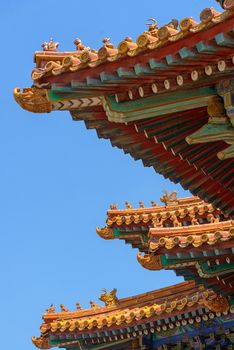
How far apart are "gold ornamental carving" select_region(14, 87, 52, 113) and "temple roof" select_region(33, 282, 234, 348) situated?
665cm

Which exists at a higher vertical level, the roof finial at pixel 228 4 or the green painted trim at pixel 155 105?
the green painted trim at pixel 155 105

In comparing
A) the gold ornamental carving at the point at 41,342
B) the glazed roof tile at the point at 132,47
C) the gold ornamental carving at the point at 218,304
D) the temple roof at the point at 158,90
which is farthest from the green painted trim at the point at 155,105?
the gold ornamental carving at the point at 41,342

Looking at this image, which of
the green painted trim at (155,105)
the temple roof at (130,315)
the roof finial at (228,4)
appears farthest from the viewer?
the temple roof at (130,315)

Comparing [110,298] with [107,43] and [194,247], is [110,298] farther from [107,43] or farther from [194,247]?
[107,43]

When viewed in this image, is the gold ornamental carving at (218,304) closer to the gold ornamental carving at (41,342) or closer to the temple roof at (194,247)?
the temple roof at (194,247)

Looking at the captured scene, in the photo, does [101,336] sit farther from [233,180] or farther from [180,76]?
[180,76]

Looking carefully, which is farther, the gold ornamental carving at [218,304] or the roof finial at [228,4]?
the gold ornamental carving at [218,304]

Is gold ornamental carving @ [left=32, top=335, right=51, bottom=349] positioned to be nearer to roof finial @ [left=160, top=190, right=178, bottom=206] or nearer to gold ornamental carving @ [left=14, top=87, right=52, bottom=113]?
roof finial @ [left=160, top=190, right=178, bottom=206]

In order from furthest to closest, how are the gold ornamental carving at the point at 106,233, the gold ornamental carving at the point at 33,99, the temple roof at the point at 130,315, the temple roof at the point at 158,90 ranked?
the gold ornamental carving at the point at 106,233
the temple roof at the point at 130,315
the gold ornamental carving at the point at 33,99
the temple roof at the point at 158,90

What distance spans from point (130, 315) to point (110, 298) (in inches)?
107

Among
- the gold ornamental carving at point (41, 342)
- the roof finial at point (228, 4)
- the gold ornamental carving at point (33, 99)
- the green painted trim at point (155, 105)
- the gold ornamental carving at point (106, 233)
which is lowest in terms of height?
the roof finial at point (228, 4)

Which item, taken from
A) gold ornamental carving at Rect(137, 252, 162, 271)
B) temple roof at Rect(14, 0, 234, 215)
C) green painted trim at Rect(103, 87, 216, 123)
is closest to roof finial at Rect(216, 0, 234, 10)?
temple roof at Rect(14, 0, 234, 215)

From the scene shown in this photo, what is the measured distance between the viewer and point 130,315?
19469 millimetres

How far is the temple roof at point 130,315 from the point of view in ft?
59.6
